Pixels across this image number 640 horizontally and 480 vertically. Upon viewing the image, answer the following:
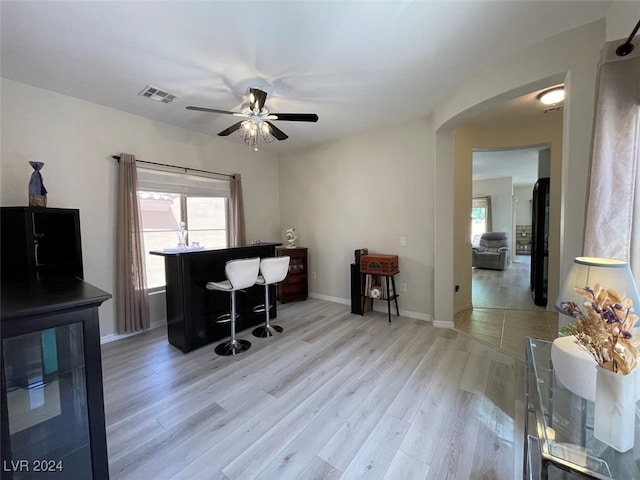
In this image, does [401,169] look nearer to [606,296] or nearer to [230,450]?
[606,296]

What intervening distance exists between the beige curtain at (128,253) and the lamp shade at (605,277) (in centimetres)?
402

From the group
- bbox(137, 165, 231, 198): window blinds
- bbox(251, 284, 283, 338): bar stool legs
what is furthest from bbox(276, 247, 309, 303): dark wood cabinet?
bbox(137, 165, 231, 198): window blinds

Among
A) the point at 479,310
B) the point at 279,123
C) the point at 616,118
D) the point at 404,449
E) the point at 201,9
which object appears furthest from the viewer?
the point at 479,310

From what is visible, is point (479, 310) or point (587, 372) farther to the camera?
point (479, 310)

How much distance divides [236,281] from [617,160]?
282 cm

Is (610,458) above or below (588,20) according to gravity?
below

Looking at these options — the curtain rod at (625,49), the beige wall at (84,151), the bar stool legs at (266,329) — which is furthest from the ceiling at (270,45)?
the bar stool legs at (266,329)

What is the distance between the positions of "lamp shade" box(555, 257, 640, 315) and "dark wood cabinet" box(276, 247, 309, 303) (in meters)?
3.69

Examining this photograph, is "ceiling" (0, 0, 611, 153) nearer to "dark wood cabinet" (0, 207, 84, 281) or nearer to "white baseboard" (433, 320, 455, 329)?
"dark wood cabinet" (0, 207, 84, 281)

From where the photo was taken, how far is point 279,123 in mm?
3672

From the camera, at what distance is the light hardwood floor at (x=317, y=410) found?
146 cm

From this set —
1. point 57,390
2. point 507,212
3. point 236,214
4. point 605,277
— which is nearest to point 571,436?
point 605,277

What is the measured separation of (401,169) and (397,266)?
1426mm

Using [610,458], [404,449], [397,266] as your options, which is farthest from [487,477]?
[397,266]
